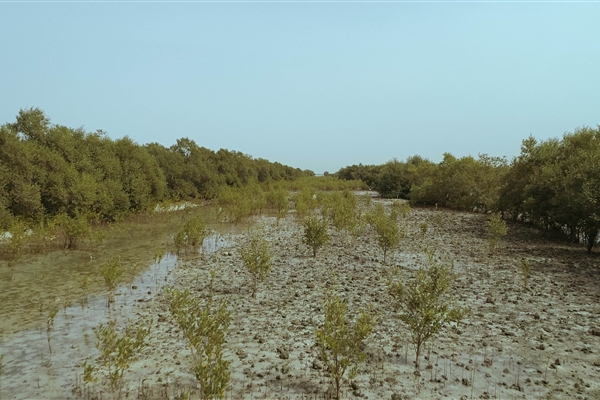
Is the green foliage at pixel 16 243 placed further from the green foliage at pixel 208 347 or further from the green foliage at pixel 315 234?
the green foliage at pixel 315 234

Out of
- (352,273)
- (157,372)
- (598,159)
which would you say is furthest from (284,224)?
(157,372)

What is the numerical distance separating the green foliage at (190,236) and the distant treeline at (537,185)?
15950mm

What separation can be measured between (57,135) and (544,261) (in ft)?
89.5

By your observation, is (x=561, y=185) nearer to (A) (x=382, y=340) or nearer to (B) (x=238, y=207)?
(A) (x=382, y=340)

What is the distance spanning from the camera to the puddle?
5.78 metres

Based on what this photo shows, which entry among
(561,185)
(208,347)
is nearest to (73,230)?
(208,347)

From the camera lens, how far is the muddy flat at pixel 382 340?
577 cm

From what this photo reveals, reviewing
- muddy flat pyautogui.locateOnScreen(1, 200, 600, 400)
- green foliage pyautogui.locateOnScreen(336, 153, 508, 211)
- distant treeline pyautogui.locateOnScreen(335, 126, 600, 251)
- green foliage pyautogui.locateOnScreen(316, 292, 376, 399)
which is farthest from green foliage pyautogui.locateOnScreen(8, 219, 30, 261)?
green foliage pyautogui.locateOnScreen(336, 153, 508, 211)

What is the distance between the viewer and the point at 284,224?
1011 inches

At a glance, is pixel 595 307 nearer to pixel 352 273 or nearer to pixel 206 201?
pixel 352 273

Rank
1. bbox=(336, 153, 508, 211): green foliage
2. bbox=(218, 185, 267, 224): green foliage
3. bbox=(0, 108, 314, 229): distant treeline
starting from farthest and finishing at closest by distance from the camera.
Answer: bbox=(336, 153, 508, 211): green foliage, bbox=(218, 185, 267, 224): green foliage, bbox=(0, 108, 314, 229): distant treeline

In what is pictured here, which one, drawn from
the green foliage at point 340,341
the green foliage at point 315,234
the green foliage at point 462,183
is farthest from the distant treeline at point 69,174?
the green foliage at point 462,183

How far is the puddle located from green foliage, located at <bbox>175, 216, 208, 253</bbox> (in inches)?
197

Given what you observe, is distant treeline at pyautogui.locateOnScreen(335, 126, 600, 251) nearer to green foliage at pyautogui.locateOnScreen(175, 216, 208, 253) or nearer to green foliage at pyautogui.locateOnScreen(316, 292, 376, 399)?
green foliage at pyautogui.locateOnScreen(316, 292, 376, 399)
